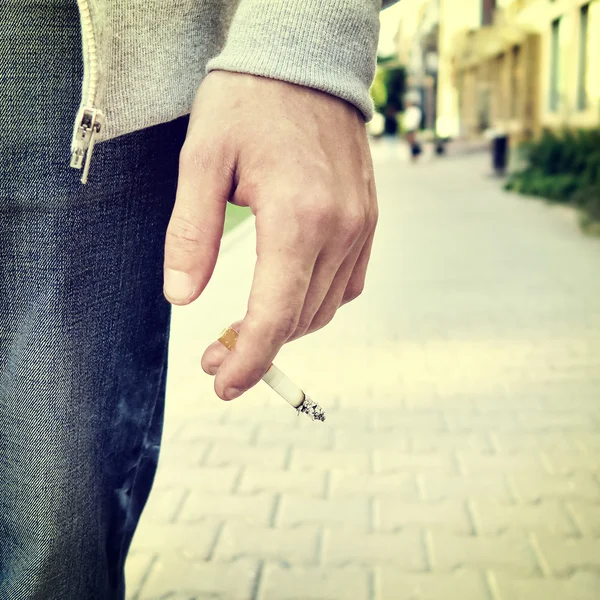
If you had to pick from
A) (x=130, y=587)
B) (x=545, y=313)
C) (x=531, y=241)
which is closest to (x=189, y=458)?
(x=130, y=587)

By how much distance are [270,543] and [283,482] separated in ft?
1.54

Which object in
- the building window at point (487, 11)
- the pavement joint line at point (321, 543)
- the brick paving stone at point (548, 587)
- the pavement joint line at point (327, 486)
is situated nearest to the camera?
the brick paving stone at point (548, 587)

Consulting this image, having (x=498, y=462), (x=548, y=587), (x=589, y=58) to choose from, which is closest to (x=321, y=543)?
(x=548, y=587)

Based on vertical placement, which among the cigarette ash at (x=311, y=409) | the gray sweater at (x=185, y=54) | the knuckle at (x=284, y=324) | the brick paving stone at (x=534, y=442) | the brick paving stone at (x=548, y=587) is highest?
the gray sweater at (x=185, y=54)

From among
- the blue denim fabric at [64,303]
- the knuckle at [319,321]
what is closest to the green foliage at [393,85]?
the blue denim fabric at [64,303]

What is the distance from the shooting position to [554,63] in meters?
16.7

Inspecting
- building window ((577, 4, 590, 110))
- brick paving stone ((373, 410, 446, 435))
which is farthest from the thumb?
building window ((577, 4, 590, 110))

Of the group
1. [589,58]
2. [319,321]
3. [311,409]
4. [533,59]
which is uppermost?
[533,59]

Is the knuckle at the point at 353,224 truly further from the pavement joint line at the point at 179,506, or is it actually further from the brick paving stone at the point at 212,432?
the brick paving stone at the point at 212,432

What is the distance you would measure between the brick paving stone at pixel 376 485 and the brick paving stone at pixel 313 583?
0.53m

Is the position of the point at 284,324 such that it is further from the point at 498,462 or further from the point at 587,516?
the point at 498,462

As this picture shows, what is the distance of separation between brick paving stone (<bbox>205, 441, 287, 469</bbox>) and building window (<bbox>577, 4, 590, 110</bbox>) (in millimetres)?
12479

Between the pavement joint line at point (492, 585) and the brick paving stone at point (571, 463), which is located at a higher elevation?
the brick paving stone at point (571, 463)

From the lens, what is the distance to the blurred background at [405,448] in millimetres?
2574
